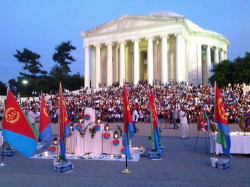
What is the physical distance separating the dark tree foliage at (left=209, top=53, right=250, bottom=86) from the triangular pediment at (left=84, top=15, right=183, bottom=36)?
1263 cm

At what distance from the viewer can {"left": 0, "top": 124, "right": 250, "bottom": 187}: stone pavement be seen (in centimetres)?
724

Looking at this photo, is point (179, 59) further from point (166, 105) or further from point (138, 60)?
point (166, 105)

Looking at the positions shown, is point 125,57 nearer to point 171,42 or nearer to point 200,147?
point 171,42

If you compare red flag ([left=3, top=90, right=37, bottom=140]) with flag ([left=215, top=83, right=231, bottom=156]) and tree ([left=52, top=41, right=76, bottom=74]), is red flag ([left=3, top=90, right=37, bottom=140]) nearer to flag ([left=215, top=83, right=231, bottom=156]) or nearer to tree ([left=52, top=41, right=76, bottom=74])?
flag ([left=215, top=83, right=231, bottom=156])

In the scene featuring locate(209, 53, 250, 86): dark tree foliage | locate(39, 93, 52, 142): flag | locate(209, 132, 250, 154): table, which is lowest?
locate(209, 132, 250, 154): table

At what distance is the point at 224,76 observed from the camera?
47.8 m

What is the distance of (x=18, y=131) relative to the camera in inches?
325

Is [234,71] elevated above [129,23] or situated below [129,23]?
below

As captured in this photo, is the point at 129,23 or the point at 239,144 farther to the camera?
the point at 129,23

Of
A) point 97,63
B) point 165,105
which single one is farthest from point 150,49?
point 165,105

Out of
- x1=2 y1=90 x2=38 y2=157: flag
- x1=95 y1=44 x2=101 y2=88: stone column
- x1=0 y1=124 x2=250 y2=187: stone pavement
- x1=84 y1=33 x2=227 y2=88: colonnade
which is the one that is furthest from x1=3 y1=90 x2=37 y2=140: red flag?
x1=95 y1=44 x2=101 y2=88: stone column

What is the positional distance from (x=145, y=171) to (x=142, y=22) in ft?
147

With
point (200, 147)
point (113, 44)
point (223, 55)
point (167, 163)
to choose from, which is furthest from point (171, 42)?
point (167, 163)

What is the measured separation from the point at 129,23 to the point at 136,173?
46.5 meters
